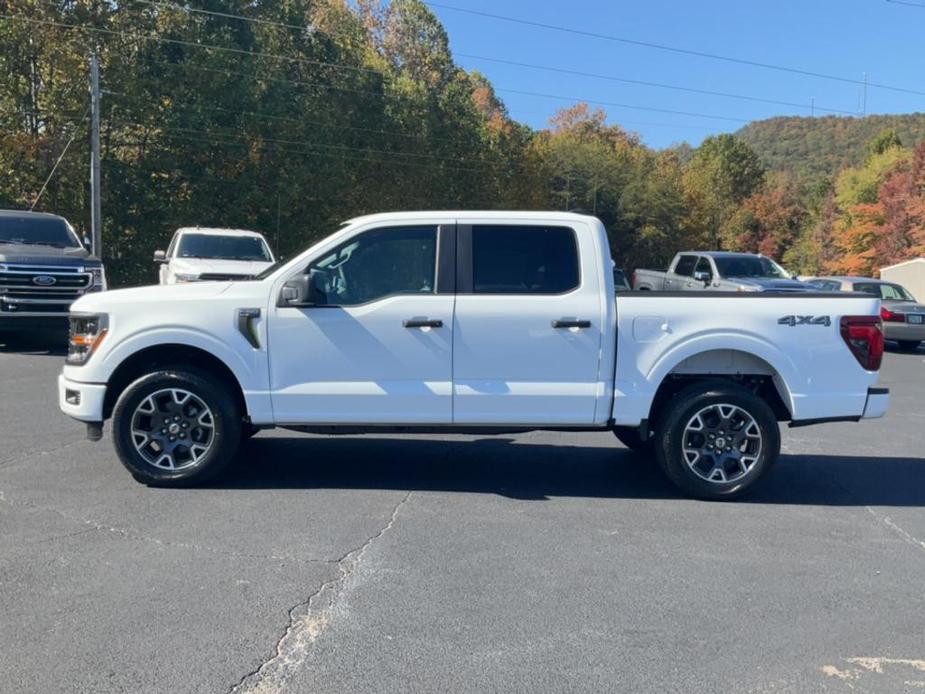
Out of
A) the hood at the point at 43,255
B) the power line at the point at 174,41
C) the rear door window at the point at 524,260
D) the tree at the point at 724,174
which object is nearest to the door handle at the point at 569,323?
the rear door window at the point at 524,260

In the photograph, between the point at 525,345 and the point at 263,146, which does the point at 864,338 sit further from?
the point at 263,146

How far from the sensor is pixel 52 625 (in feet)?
13.3

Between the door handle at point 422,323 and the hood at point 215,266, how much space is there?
9768 mm

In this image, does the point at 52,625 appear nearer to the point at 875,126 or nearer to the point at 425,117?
the point at 425,117

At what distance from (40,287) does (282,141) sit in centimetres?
2189

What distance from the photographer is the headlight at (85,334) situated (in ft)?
20.7

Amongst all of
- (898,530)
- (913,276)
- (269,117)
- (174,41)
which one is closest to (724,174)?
(913,276)

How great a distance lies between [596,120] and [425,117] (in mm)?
39436

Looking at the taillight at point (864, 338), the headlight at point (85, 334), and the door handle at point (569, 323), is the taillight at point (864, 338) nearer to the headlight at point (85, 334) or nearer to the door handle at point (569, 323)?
the door handle at point (569, 323)

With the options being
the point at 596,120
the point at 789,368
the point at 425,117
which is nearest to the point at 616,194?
the point at 596,120

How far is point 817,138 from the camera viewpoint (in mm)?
118625

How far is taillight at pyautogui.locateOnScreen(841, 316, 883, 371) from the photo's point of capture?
6.43 m

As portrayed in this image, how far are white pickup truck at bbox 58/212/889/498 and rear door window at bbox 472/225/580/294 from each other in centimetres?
1

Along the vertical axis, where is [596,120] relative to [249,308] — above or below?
above
